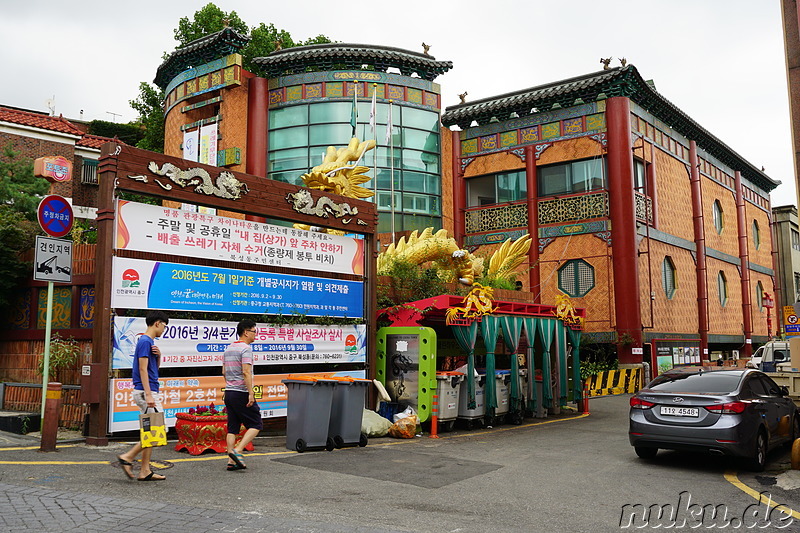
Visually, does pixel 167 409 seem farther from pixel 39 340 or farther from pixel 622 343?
pixel 622 343

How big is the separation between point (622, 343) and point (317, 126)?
15.6 meters

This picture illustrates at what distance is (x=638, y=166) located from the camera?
28.8 meters

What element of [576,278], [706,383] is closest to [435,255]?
[706,383]

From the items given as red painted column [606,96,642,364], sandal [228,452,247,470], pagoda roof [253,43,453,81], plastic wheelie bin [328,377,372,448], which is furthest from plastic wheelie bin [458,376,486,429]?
pagoda roof [253,43,453,81]

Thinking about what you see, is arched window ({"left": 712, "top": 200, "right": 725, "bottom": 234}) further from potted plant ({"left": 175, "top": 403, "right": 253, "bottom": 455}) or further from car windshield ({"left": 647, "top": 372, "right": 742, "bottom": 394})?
potted plant ({"left": 175, "top": 403, "right": 253, "bottom": 455})

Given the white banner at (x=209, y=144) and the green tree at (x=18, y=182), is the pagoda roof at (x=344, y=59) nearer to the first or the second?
the white banner at (x=209, y=144)

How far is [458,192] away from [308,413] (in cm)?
2227

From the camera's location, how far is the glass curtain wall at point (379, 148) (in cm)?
2875

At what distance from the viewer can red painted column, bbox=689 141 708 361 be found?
106 ft

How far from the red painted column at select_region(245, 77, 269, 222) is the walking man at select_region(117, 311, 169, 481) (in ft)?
72.1

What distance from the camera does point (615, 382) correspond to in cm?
2592

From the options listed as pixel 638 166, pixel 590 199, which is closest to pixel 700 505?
pixel 590 199

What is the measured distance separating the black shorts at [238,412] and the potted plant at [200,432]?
152cm

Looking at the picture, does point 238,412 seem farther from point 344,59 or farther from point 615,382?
point 344,59
